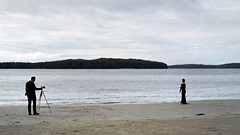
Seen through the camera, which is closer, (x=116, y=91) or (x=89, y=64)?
(x=116, y=91)

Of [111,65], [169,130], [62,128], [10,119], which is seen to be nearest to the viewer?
[169,130]

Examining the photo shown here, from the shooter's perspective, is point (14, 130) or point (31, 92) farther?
point (31, 92)

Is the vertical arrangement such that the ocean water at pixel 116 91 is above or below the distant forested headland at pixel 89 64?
below

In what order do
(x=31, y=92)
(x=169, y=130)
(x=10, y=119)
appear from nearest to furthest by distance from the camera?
(x=169, y=130) < (x=10, y=119) < (x=31, y=92)

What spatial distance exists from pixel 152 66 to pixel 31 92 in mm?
185965

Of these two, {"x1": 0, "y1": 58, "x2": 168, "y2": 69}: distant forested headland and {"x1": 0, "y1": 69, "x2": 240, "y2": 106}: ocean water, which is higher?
{"x1": 0, "y1": 58, "x2": 168, "y2": 69}: distant forested headland

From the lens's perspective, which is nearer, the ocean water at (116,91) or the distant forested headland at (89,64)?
the ocean water at (116,91)

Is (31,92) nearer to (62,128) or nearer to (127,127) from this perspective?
(62,128)

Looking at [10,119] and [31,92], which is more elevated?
[31,92]

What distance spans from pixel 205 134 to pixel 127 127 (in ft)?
8.57

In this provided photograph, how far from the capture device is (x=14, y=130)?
891 centimetres

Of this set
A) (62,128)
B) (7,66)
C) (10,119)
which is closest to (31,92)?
(10,119)

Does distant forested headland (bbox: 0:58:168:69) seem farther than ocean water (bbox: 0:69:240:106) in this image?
Yes

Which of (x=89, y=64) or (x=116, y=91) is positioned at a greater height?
(x=89, y=64)
